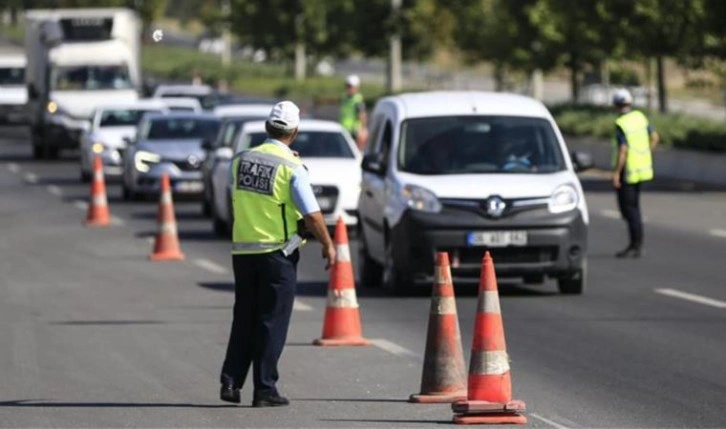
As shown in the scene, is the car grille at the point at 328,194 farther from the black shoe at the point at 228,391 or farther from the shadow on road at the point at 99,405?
the black shoe at the point at 228,391

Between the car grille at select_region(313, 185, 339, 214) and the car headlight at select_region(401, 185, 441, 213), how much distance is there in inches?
285

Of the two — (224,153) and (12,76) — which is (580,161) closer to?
(224,153)

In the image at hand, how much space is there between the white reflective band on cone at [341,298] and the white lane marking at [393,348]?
1.33 feet

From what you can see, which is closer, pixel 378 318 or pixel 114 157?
pixel 378 318

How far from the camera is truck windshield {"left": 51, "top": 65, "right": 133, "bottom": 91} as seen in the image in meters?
48.0

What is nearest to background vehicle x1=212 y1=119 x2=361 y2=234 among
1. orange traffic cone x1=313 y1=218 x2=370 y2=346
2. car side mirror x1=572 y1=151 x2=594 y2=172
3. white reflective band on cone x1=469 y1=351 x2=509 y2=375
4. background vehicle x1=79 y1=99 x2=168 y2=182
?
car side mirror x1=572 y1=151 x2=594 y2=172

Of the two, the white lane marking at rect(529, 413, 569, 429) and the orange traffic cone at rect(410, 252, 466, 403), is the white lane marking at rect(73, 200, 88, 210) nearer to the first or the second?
the orange traffic cone at rect(410, 252, 466, 403)

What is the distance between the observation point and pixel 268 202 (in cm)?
1114

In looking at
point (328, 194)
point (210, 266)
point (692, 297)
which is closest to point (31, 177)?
point (328, 194)

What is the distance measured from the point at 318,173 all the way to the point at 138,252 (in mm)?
2572

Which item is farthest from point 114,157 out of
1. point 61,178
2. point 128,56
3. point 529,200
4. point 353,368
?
point 353,368

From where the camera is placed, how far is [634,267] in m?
20.8

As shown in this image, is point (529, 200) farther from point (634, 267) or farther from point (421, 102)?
point (634, 267)

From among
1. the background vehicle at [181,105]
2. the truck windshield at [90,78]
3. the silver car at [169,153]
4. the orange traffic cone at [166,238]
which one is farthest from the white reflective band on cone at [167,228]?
the truck windshield at [90,78]
